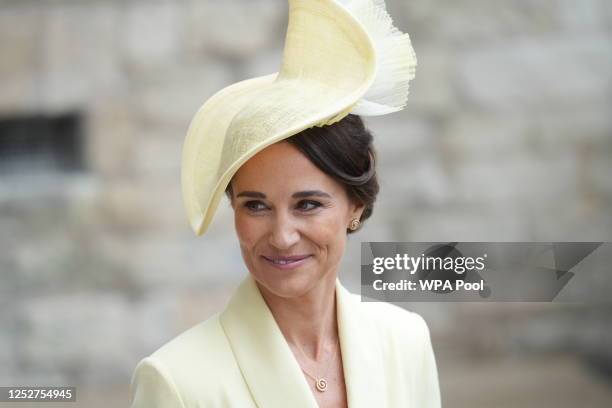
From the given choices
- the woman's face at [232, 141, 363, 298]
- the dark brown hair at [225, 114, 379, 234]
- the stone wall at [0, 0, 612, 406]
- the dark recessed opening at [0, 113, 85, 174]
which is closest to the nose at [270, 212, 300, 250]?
the woman's face at [232, 141, 363, 298]

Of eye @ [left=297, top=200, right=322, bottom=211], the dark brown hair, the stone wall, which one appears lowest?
eye @ [left=297, top=200, right=322, bottom=211]

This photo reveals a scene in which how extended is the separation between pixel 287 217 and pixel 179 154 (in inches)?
120

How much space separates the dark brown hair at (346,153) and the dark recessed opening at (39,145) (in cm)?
311

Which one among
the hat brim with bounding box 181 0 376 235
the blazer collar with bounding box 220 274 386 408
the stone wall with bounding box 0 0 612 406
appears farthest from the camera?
the stone wall with bounding box 0 0 612 406

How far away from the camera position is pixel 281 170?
1.80m

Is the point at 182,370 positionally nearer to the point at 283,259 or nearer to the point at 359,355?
the point at 283,259

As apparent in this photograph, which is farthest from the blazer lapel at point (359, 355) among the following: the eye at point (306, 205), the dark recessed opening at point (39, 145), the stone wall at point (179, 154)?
the dark recessed opening at point (39, 145)

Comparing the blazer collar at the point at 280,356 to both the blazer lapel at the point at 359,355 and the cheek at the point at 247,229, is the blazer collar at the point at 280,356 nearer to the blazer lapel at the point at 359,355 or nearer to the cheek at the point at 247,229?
the blazer lapel at the point at 359,355

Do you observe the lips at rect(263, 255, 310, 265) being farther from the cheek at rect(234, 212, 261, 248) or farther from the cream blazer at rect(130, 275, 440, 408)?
the cream blazer at rect(130, 275, 440, 408)

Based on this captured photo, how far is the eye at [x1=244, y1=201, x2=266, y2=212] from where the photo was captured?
184cm

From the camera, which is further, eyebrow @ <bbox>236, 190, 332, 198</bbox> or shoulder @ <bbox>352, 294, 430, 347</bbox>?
shoulder @ <bbox>352, 294, 430, 347</bbox>

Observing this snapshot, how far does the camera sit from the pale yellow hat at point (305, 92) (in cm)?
177

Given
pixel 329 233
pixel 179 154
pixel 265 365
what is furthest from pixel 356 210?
pixel 179 154

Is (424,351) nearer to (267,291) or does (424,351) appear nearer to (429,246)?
(267,291)
